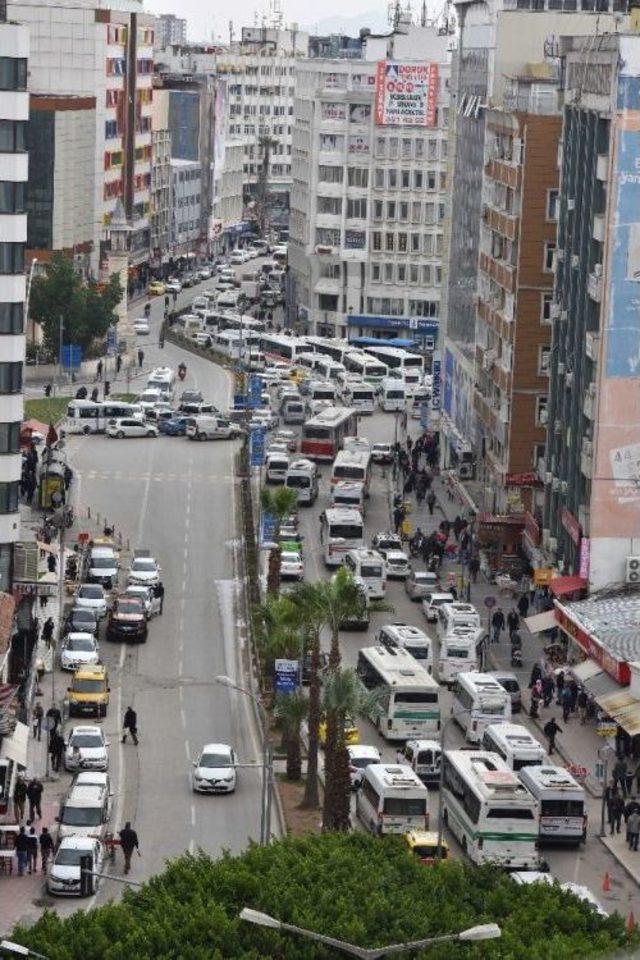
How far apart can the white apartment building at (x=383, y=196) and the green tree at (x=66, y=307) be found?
106 feet

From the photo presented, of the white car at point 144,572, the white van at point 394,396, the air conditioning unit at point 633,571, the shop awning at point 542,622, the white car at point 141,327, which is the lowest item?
the white car at point 141,327

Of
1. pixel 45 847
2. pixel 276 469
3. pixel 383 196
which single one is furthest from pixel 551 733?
pixel 383 196

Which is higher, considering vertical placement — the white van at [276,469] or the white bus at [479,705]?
the white bus at [479,705]

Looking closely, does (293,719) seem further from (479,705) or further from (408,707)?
(479,705)

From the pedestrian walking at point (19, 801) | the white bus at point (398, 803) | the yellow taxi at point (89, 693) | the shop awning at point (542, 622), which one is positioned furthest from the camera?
the shop awning at point (542, 622)

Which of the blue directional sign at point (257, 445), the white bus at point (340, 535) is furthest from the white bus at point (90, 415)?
the white bus at point (340, 535)

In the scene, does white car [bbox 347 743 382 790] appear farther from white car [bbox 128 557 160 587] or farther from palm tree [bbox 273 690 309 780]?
white car [bbox 128 557 160 587]

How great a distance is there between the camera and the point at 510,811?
70062 millimetres

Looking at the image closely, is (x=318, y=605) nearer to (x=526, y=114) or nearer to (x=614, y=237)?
(x=614, y=237)

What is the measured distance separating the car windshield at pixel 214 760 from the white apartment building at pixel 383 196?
373ft

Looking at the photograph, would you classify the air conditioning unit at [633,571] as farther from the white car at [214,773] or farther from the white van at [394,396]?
the white van at [394,396]

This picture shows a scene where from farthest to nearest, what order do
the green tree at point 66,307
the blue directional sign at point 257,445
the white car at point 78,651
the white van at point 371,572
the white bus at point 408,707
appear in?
the green tree at point 66,307 < the blue directional sign at point 257,445 < the white van at point 371,572 < the white car at point 78,651 < the white bus at point 408,707

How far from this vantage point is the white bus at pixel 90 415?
142000 mm

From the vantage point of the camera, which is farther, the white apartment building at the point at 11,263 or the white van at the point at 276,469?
the white van at the point at 276,469
